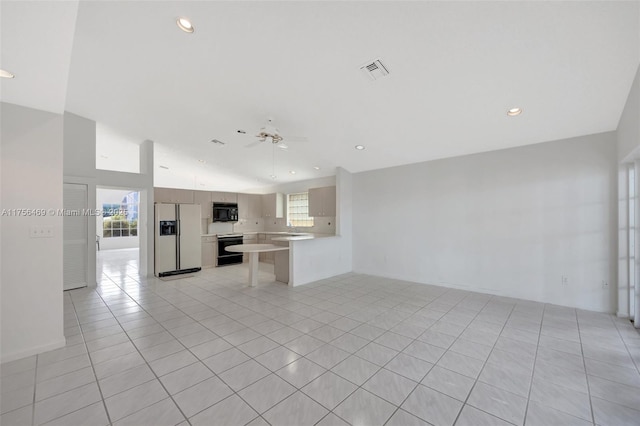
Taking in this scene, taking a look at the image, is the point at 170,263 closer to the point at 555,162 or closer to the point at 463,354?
the point at 463,354

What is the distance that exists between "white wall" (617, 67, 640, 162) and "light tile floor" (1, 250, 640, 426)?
6.86 feet

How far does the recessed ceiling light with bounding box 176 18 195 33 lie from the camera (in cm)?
236

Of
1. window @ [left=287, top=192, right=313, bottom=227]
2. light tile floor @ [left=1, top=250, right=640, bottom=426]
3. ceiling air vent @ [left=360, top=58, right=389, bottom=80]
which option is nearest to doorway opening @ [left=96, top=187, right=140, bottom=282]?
window @ [left=287, top=192, right=313, bottom=227]

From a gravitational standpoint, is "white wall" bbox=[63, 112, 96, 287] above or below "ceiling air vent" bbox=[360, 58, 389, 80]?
below

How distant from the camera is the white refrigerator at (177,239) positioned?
586cm

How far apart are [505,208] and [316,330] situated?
3770 mm

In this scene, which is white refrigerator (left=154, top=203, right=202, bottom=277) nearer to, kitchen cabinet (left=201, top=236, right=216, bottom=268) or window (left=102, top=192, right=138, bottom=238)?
kitchen cabinet (left=201, top=236, right=216, bottom=268)

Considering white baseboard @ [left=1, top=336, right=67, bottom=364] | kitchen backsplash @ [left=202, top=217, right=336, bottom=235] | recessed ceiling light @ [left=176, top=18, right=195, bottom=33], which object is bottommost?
white baseboard @ [left=1, top=336, right=67, bottom=364]

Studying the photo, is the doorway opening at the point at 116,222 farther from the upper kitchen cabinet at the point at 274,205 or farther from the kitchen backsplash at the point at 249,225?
the upper kitchen cabinet at the point at 274,205

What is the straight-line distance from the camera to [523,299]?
13.4 feet

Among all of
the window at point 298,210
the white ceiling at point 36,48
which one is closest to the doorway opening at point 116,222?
the window at point 298,210

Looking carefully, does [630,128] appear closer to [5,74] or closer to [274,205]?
[5,74]

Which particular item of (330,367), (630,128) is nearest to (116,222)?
(330,367)

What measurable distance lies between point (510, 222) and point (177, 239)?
7.01 m
